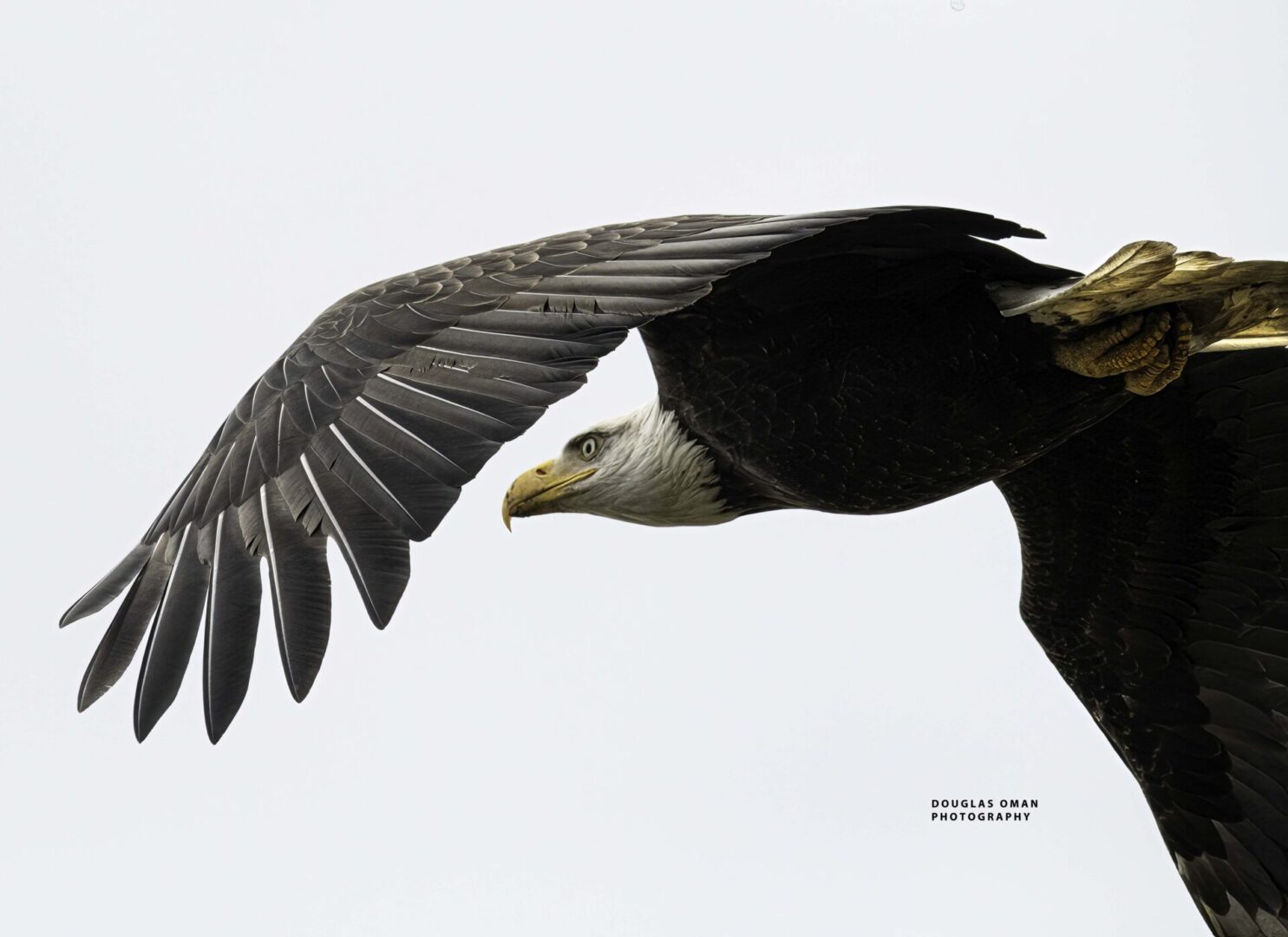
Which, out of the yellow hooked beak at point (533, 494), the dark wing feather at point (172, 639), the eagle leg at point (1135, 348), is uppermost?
the eagle leg at point (1135, 348)

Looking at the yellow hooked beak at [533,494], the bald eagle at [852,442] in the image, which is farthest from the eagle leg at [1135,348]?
the yellow hooked beak at [533,494]

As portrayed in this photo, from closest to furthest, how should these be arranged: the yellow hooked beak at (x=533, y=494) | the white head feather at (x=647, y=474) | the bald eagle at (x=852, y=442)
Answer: the bald eagle at (x=852, y=442) < the white head feather at (x=647, y=474) < the yellow hooked beak at (x=533, y=494)

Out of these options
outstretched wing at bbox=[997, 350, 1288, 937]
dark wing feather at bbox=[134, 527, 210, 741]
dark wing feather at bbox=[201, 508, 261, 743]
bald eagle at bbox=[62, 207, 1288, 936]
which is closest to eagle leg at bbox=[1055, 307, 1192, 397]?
bald eagle at bbox=[62, 207, 1288, 936]

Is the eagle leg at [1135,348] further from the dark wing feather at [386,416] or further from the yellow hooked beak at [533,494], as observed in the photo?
the yellow hooked beak at [533,494]

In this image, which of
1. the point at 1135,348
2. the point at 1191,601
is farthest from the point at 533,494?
the point at 1191,601

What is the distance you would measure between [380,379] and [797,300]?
1.20m

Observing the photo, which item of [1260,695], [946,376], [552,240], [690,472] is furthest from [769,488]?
[1260,695]

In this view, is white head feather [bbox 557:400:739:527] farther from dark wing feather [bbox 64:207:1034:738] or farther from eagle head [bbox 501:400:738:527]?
dark wing feather [bbox 64:207:1034:738]

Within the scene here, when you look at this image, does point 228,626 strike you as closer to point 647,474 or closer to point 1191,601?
point 647,474

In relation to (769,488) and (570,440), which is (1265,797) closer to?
(769,488)

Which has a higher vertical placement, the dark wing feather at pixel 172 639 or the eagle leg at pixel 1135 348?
the eagle leg at pixel 1135 348

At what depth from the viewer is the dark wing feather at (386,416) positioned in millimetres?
3986

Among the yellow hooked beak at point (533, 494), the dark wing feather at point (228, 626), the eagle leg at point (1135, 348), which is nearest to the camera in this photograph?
the dark wing feather at point (228, 626)

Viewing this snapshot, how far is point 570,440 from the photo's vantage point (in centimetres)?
589
